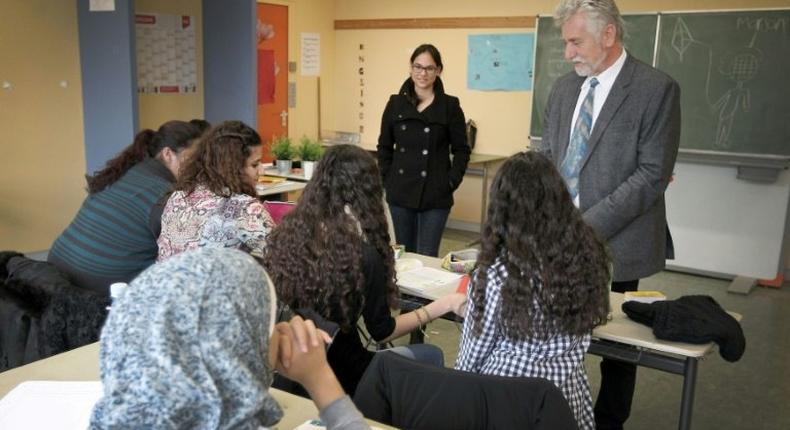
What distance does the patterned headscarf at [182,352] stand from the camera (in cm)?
85

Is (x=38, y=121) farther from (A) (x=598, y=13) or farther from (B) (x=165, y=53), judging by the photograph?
(A) (x=598, y=13)

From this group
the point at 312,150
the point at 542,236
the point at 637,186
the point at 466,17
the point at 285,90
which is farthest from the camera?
the point at 285,90

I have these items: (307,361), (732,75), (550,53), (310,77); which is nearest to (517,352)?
(307,361)

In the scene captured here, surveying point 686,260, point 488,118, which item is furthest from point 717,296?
point 488,118

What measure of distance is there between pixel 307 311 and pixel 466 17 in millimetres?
5013

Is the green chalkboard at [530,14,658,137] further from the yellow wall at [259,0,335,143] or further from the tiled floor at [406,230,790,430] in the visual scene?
the yellow wall at [259,0,335,143]

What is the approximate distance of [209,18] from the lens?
535 centimetres

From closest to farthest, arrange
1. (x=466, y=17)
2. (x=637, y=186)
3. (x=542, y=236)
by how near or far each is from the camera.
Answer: (x=542, y=236) → (x=637, y=186) → (x=466, y=17)

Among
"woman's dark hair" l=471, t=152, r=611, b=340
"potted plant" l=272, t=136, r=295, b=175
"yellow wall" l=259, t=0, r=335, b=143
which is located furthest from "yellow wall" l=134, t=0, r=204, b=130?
"woman's dark hair" l=471, t=152, r=611, b=340

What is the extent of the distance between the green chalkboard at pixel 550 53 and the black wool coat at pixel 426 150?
166cm

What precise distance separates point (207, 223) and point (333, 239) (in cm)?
71

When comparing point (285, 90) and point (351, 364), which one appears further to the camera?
point (285, 90)

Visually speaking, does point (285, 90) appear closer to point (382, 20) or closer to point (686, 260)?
point (382, 20)

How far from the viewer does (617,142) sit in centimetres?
246
